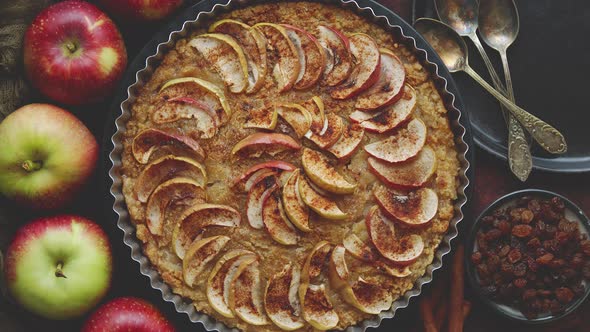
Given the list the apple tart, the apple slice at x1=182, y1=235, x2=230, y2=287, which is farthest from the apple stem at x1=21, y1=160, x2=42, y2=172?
the apple slice at x1=182, y1=235, x2=230, y2=287

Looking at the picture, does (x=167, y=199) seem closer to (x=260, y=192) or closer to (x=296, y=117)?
(x=260, y=192)

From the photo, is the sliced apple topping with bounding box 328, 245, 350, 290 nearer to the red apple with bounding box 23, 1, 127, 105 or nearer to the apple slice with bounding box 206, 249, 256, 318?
the apple slice with bounding box 206, 249, 256, 318

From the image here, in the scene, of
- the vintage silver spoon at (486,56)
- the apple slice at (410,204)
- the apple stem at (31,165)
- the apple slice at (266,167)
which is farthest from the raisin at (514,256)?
the apple stem at (31,165)

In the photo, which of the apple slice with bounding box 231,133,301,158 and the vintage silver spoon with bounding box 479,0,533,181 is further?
the vintage silver spoon with bounding box 479,0,533,181

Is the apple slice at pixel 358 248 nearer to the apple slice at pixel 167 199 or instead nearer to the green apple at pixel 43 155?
the apple slice at pixel 167 199

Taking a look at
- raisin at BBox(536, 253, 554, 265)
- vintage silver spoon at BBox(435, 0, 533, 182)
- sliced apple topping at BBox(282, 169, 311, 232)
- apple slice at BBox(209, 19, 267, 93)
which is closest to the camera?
sliced apple topping at BBox(282, 169, 311, 232)

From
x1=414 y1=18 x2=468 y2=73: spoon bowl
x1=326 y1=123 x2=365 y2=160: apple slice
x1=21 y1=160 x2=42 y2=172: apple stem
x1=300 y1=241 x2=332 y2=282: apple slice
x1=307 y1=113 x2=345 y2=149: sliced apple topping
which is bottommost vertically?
x1=300 y1=241 x2=332 y2=282: apple slice

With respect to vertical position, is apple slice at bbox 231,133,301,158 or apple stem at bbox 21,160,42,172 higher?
apple stem at bbox 21,160,42,172

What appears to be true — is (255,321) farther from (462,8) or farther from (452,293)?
(462,8)
